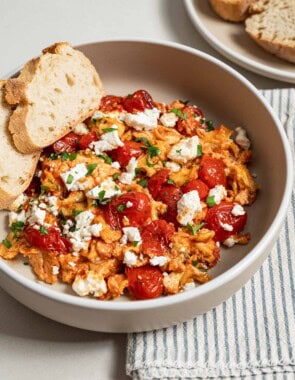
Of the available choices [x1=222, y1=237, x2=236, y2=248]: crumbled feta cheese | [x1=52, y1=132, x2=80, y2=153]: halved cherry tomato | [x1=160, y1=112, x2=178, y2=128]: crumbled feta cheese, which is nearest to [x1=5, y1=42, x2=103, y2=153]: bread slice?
[x1=52, y1=132, x2=80, y2=153]: halved cherry tomato

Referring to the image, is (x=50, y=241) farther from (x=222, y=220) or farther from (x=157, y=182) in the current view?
(x=222, y=220)

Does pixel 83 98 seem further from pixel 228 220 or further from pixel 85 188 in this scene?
pixel 228 220

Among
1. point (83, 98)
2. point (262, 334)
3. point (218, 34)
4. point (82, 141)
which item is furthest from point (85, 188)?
point (218, 34)

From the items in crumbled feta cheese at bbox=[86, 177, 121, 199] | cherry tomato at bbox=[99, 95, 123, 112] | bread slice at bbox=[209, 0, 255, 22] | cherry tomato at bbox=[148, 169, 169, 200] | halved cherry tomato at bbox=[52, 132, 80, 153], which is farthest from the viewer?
bread slice at bbox=[209, 0, 255, 22]

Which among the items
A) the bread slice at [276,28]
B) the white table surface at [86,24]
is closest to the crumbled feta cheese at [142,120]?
the white table surface at [86,24]

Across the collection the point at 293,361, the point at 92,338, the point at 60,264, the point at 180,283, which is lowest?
the point at 293,361

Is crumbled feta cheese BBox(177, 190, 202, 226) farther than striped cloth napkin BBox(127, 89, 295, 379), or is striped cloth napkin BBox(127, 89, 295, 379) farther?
crumbled feta cheese BBox(177, 190, 202, 226)

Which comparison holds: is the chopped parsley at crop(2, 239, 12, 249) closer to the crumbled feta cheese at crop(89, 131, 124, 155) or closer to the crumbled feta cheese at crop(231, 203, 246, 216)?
the crumbled feta cheese at crop(89, 131, 124, 155)

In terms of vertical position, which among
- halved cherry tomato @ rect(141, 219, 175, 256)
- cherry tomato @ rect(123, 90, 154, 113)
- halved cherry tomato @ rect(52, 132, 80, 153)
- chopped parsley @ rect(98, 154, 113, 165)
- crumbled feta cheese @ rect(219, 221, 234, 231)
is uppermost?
cherry tomato @ rect(123, 90, 154, 113)
